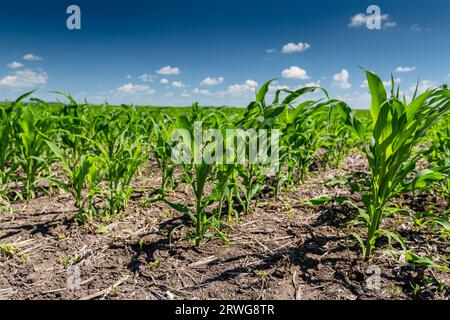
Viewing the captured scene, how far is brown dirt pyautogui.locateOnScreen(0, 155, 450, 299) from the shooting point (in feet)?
5.42

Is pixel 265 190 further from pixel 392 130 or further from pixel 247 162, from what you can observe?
pixel 392 130

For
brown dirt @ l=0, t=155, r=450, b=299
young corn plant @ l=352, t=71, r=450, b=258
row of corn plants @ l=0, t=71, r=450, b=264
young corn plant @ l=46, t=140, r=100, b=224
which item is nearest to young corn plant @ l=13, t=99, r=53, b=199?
row of corn plants @ l=0, t=71, r=450, b=264

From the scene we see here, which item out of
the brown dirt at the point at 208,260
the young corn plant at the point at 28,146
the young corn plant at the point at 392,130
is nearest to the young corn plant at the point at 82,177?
the brown dirt at the point at 208,260

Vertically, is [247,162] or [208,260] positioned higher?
[247,162]

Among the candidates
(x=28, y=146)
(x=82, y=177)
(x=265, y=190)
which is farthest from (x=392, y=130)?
(x=28, y=146)

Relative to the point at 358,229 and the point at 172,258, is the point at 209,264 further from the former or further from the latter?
the point at 358,229

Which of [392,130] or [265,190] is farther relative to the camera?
[265,190]

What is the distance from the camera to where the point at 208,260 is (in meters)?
Result: 1.87

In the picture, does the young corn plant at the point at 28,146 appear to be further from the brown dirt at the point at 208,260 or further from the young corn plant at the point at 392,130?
the young corn plant at the point at 392,130

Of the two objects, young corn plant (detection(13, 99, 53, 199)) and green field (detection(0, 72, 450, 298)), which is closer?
green field (detection(0, 72, 450, 298))

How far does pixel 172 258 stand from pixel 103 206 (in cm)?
84

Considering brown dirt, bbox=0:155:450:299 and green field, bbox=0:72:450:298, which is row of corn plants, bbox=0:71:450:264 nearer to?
green field, bbox=0:72:450:298
